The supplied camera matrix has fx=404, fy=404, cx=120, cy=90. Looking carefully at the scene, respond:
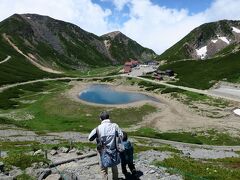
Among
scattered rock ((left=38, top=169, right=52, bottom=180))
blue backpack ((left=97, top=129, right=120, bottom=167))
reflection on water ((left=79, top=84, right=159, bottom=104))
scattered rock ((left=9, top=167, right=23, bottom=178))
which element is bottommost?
reflection on water ((left=79, top=84, right=159, bottom=104))

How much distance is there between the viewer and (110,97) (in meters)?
170

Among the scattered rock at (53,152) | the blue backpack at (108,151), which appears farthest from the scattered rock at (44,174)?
the scattered rock at (53,152)

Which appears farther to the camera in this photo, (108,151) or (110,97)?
(110,97)

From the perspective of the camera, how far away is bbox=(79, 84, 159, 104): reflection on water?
157 m

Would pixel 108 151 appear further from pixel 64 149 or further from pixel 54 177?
pixel 64 149

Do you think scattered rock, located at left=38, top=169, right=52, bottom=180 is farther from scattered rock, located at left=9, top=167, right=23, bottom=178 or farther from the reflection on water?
the reflection on water

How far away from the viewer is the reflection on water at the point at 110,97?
6186 inches

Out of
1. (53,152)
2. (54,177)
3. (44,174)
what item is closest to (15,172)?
(44,174)

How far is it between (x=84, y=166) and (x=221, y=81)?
161 m

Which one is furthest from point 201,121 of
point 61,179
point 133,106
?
point 61,179

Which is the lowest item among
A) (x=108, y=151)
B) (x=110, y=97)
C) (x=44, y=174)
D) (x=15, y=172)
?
(x=110, y=97)

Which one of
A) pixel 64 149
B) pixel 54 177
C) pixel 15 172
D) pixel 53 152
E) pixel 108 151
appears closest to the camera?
pixel 108 151

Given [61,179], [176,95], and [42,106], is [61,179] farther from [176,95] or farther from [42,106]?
[176,95]

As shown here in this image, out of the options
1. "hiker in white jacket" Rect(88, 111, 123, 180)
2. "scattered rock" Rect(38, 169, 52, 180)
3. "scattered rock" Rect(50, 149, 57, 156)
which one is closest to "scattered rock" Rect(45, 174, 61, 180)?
"scattered rock" Rect(38, 169, 52, 180)
